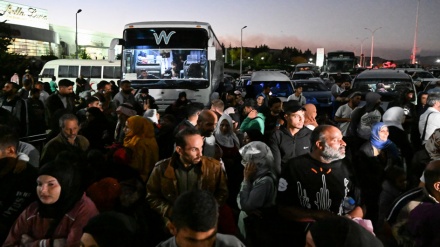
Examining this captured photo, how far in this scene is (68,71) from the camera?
28.9m

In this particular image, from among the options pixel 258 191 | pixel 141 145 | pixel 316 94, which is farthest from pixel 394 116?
pixel 316 94

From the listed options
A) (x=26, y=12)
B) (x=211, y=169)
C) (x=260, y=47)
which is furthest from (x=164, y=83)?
(x=260, y=47)

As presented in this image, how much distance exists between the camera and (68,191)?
3365 mm

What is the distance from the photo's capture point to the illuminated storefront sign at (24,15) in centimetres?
6122

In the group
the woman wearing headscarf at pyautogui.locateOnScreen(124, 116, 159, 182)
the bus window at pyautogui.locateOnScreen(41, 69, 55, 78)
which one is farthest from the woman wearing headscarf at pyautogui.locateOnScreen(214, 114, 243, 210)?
the bus window at pyautogui.locateOnScreen(41, 69, 55, 78)

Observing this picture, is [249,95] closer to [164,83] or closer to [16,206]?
[164,83]

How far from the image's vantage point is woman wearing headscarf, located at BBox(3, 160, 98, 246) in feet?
10.9

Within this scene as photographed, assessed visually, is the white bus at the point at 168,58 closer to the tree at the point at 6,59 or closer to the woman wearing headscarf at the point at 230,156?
the woman wearing headscarf at the point at 230,156

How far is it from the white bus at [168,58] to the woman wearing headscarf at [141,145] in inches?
345

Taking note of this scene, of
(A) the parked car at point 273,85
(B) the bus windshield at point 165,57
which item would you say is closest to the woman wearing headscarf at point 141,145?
(B) the bus windshield at point 165,57

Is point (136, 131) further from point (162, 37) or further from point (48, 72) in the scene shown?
point (48, 72)

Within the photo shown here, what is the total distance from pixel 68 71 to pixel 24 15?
140 feet

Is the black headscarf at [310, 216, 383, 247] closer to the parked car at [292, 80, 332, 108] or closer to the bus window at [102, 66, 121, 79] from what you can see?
the parked car at [292, 80, 332, 108]

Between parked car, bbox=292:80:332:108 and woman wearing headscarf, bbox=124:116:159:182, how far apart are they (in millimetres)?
14705
